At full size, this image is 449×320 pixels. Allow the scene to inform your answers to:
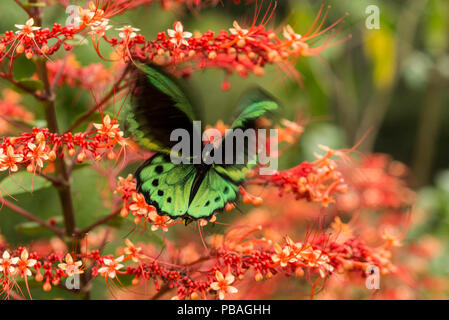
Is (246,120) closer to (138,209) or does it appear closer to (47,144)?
(138,209)

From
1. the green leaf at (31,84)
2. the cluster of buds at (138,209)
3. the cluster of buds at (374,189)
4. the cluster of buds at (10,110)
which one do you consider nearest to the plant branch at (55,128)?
the green leaf at (31,84)

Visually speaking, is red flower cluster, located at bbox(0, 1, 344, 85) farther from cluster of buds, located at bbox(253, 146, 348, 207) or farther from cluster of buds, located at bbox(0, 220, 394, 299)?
cluster of buds, located at bbox(0, 220, 394, 299)

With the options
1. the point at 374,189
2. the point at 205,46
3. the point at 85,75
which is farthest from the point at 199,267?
the point at 374,189

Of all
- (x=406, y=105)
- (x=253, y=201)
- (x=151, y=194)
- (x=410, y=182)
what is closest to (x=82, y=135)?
(x=151, y=194)

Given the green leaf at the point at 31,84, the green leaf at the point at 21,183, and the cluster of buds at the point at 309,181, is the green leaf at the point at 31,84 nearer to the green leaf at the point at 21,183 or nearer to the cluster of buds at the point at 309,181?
the green leaf at the point at 21,183

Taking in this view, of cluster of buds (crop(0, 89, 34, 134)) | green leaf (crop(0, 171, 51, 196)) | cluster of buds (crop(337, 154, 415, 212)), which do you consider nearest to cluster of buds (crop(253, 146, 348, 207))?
green leaf (crop(0, 171, 51, 196))

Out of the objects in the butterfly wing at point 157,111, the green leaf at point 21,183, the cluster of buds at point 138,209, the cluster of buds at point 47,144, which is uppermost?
the butterfly wing at point 157,111
